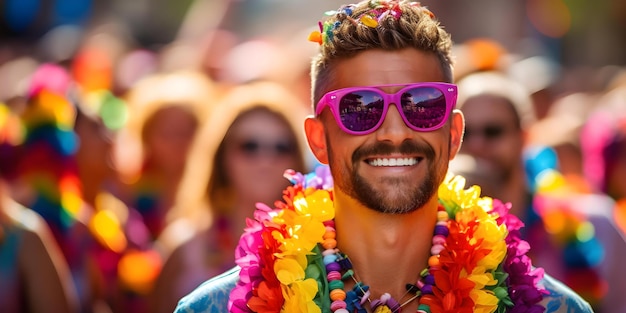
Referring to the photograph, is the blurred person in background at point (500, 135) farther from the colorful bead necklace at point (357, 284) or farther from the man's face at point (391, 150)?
the man's face at point (391, 150)

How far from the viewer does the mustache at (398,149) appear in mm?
3477

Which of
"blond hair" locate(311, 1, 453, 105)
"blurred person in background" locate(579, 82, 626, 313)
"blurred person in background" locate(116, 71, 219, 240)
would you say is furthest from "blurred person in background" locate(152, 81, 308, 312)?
"blond hair" locate(311, 1, 453, 105)

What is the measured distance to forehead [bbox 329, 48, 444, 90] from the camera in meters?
3.52

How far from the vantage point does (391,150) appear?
11.4 feet

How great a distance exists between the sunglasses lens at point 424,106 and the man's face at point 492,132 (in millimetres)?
2309

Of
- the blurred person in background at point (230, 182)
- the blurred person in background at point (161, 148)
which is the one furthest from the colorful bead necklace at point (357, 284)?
the blurred person in background at point (161, 148)

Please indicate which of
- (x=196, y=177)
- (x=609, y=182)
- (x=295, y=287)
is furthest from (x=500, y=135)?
(x=295, y=287)

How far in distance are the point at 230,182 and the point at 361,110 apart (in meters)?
2.48

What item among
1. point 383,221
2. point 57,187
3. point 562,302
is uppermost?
point 383,221

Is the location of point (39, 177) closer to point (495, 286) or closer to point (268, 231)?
point (268, 231)

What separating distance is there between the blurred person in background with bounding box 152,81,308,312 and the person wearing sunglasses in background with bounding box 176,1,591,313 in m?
1.86

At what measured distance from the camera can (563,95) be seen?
10.6m

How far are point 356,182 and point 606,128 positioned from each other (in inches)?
146

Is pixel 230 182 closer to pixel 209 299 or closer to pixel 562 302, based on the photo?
pixel 209 299
